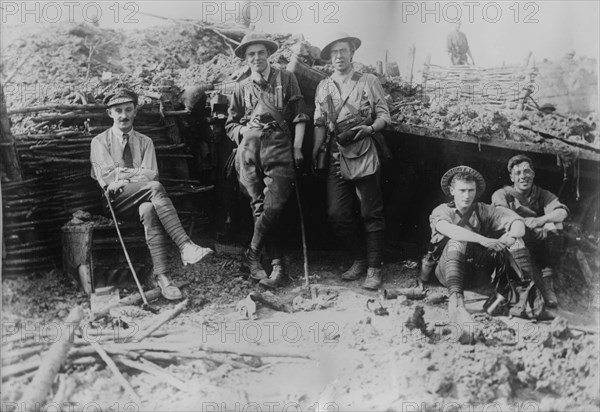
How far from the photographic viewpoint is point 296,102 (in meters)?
6.32

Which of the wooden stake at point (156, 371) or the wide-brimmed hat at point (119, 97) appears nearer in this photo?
the wooden stake at point (156, 371)

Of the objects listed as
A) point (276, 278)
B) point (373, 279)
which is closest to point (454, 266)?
point (373, 279)

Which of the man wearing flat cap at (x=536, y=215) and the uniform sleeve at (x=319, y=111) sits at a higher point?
the uniform sleeve at (x=319, y=111)

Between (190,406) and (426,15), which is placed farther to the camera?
(426,15)

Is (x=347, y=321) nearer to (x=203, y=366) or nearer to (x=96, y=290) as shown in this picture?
(x=203, y=366)

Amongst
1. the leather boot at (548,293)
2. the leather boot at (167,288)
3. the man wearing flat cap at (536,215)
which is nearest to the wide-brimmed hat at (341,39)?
the man wearing flat cap at (536,215)

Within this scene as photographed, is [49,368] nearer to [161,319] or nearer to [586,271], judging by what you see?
[161,319]

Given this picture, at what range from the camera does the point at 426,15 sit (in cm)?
628

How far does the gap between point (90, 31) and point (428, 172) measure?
3.51 m

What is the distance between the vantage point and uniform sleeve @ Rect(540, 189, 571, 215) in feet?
20.6

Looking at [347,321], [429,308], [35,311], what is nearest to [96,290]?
[35,311]

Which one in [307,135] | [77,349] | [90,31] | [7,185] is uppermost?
[90,31]

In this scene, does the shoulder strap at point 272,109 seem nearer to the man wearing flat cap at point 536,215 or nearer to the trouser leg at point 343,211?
the trouser leg at point 343,211

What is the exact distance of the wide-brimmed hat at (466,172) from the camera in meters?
6.23
